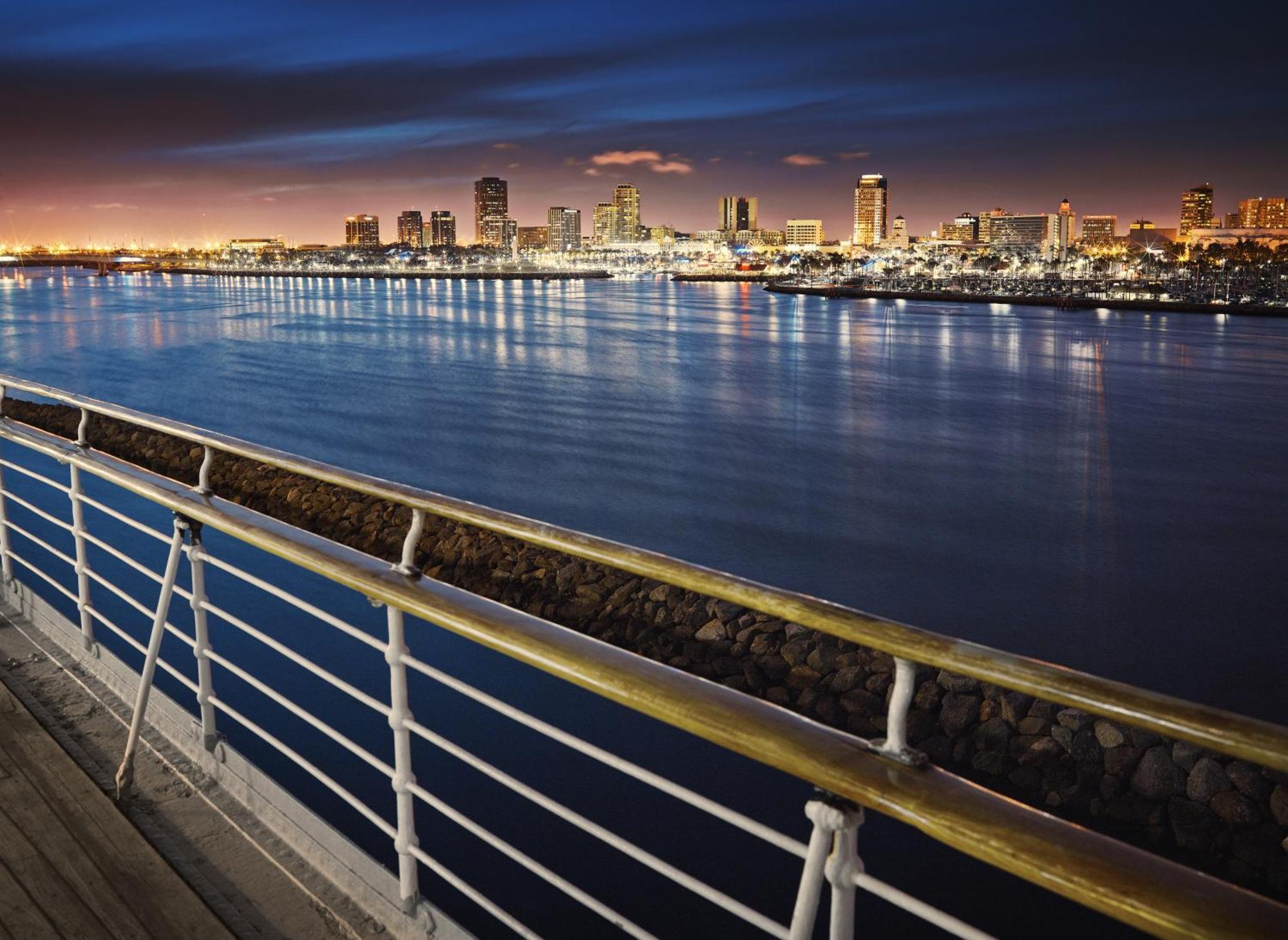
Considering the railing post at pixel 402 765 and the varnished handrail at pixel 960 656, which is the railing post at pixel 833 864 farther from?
the railing post at pixel 402 765

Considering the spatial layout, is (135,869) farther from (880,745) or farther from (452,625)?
(880,745)

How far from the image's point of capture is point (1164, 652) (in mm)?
10812

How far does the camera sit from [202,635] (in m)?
3.18

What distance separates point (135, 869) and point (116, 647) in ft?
22.7

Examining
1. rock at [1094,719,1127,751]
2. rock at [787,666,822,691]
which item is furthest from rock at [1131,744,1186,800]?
rock at [787,666,822,691]

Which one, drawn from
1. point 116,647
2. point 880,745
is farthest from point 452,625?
point 116,647

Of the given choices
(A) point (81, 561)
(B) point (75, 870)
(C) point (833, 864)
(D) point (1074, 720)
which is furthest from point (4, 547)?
(D) point (1074, 720)

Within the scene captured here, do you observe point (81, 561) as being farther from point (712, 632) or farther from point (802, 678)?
point (712, 632)

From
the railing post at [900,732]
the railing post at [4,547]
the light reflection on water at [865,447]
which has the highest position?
the railing post at [900,732]

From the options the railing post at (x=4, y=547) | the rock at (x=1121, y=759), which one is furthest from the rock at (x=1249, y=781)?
the railing post at (x=4, y=547)

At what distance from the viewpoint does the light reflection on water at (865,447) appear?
12.5 meters

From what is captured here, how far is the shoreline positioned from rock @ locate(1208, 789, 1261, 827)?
108 m

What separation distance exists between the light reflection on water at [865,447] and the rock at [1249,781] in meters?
2.67

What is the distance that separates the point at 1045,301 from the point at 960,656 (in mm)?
130925
